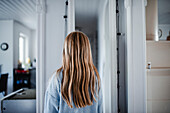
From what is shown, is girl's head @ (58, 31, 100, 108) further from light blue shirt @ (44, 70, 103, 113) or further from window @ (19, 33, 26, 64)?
window @ (19, 33, 26, 64)

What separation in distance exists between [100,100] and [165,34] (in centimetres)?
121

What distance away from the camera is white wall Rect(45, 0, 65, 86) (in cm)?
144

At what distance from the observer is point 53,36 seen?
1.45m

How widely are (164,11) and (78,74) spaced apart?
1.44 meters

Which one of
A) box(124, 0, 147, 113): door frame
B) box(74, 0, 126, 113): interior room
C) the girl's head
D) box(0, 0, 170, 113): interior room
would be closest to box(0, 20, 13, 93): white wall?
box(74, 0, 126, 113): interior room

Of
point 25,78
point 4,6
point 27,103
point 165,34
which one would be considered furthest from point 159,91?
point 25,78

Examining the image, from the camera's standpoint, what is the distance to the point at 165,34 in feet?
4.85

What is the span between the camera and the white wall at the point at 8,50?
4.06 m

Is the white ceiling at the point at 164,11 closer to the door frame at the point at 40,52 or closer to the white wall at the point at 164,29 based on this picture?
the white wall at the point at 164,29

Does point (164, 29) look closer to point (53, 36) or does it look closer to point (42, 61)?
point (53, 36)

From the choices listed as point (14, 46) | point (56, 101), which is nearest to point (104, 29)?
point (56, 101)

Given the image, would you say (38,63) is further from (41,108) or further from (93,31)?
(93,31)

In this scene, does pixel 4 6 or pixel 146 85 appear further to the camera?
pixel 4 6

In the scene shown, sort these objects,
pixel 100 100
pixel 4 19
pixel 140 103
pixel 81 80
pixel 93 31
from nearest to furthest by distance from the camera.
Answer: pixel 81 80 < pixel 100 100 < pixel 140 103 < pixel 93 31 < pixel 4 19
